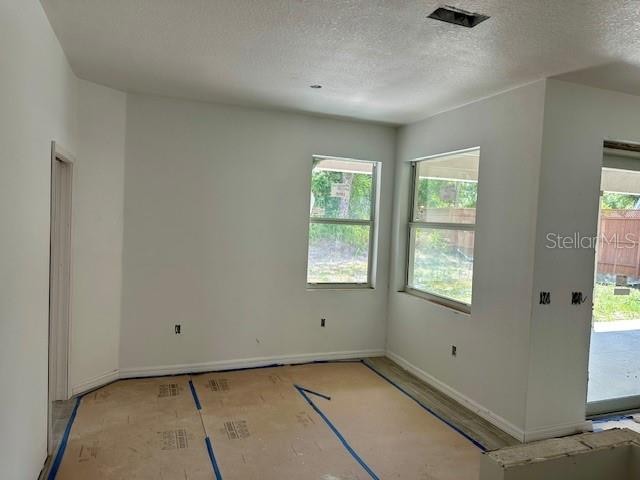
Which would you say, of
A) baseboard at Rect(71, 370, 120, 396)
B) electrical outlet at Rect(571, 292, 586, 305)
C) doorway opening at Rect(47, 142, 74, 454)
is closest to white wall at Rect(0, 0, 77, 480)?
doorway opening at Rect(47, 142, 74, 454)

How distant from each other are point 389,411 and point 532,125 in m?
2.51

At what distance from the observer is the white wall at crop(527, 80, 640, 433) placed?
10.6 ft

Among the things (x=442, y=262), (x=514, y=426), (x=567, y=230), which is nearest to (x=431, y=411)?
(x=514, y=426)

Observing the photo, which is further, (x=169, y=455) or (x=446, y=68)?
(x=446, y=68)

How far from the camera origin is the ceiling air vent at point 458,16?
87.3 inches

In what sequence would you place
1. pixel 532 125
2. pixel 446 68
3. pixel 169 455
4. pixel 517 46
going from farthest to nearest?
pixel 532 125 → pixel 446 68 → pixel 169 455 → pixel 517 46

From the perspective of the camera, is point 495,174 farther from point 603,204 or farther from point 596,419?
point 596,419

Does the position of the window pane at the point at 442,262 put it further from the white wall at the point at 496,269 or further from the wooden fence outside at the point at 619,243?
the wooden fence outside at the point at 619,243

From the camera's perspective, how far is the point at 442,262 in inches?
173

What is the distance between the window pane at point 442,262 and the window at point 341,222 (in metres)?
0.56

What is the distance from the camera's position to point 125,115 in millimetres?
4027

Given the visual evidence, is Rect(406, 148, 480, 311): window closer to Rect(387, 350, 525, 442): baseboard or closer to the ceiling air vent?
Rect(387, 350, 525, 442): baseboard

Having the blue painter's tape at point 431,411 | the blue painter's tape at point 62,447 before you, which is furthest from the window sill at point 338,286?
the blue painter's tape at point 62,447

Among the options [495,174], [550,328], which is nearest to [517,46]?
[495,174]
